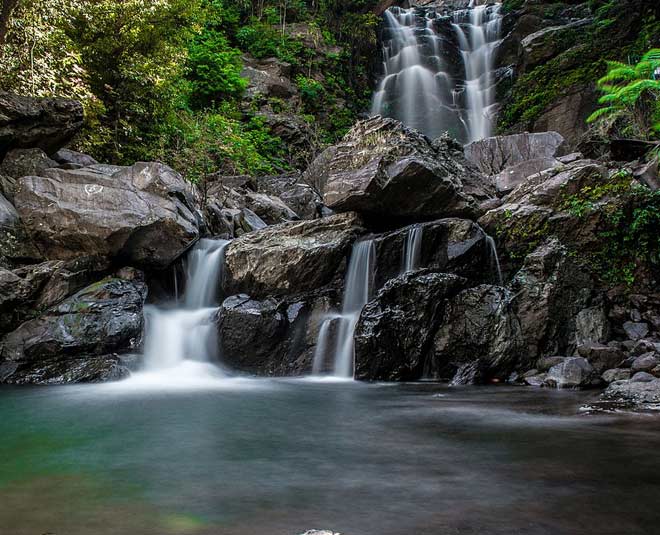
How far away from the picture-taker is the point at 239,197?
629 inches

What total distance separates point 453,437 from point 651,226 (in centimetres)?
711

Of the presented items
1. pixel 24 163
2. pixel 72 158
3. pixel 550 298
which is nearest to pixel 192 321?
pixel 24 163

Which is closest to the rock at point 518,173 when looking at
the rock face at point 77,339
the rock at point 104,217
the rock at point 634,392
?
the rock at point 634,392

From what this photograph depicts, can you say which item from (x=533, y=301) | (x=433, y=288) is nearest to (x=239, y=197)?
(x=433, y=288)

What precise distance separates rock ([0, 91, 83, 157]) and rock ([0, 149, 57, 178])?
13cm

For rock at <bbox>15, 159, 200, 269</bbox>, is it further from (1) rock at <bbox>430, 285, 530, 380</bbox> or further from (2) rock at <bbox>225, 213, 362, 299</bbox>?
(1) rock at <bbox>430, 285, 530, 380</bbox>

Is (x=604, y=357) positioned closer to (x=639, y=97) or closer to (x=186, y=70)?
(x=639, y=97)

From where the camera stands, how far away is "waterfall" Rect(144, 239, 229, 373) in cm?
997

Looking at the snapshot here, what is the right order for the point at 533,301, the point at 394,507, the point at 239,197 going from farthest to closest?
the point at 239,197 < the point at 533,301 < the point at 394,507

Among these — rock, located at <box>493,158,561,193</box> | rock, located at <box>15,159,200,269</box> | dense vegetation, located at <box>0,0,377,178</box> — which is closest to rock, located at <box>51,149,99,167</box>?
dense vegetation, located at <box>0,0,377,178</box>

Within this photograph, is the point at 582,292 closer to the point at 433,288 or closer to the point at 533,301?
the point at 533,301

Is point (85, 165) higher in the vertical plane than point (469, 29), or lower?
lower

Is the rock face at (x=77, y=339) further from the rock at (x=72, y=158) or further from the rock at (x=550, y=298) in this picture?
the rock at (x=550, y=298)

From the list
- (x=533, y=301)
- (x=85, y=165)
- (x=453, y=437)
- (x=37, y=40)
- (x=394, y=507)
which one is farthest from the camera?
(x=85, y=165)
